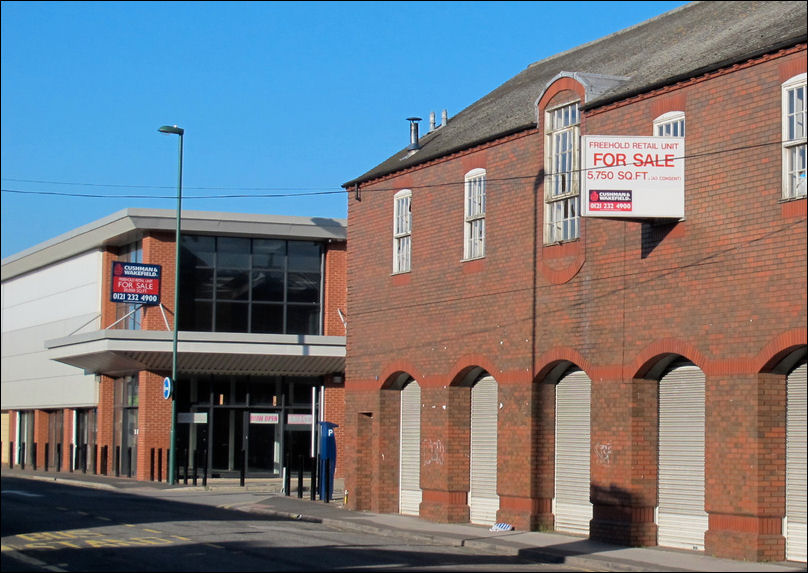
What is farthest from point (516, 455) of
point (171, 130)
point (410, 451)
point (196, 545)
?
point (171, 130)

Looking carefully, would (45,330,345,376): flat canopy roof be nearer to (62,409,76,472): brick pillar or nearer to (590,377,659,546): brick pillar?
(62,409,76,472): brick pillar

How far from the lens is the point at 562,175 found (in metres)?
21.7

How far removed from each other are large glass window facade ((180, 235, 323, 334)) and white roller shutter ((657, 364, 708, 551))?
25320mm

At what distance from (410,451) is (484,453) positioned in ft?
8.57

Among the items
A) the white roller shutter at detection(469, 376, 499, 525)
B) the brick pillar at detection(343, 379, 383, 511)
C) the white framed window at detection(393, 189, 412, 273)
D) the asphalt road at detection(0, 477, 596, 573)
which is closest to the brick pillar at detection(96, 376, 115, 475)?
the asphalt road at detection(0, 477, 596, 573)

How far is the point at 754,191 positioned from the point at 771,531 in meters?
4.77

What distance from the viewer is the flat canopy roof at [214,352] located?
3988 centimetres

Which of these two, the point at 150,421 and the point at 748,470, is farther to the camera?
the point at 150,421

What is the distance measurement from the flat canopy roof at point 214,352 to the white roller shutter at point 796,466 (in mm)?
24910

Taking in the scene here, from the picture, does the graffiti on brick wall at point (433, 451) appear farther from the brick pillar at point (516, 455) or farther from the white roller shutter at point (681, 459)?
the white roller shutter at point (681, 459)

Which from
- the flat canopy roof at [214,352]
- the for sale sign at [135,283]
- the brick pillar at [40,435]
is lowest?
the brick pillar at [40,435]

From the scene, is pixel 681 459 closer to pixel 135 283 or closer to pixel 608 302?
pixel 608 302

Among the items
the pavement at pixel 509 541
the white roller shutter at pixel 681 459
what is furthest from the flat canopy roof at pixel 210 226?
the white roller shutter at pixel 681 459

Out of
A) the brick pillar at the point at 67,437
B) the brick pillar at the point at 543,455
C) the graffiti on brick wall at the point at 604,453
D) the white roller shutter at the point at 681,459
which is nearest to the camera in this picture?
the white roller shutter at the point at 681,459
